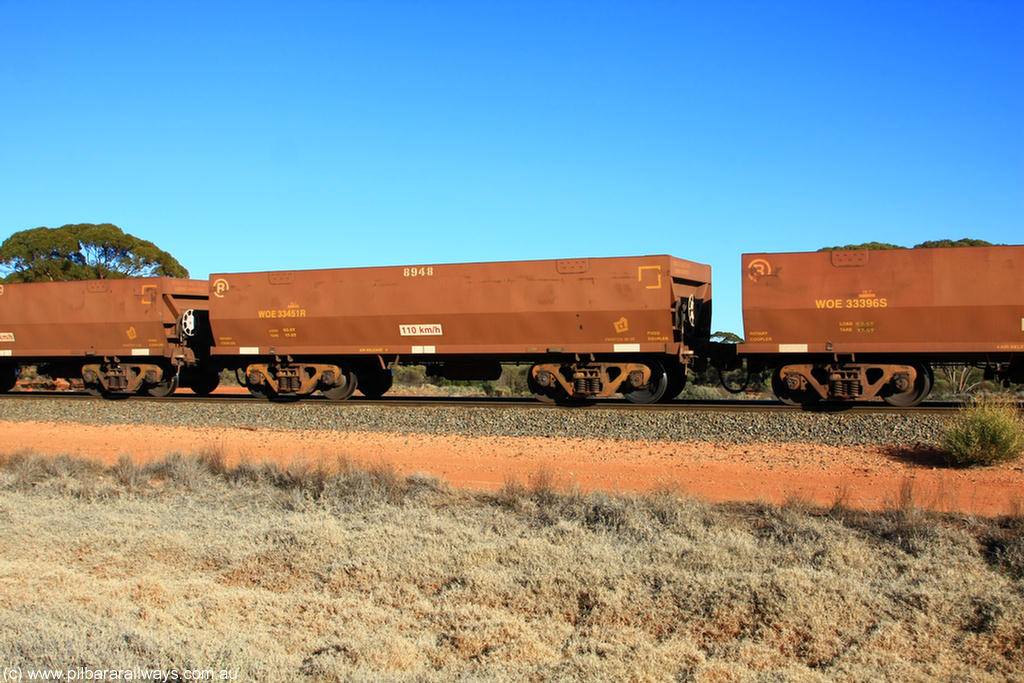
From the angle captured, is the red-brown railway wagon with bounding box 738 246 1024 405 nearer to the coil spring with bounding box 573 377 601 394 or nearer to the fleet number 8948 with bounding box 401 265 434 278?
the coil spring with bounding box 573 377 601 394

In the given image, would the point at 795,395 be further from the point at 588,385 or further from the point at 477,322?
the point at 477,322

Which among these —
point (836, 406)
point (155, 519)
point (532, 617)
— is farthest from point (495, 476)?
point (836, 406)

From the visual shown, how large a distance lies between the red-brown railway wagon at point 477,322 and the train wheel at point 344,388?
25mm

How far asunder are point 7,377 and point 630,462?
21.3 metres

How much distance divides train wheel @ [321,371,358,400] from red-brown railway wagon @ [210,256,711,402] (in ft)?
0.08

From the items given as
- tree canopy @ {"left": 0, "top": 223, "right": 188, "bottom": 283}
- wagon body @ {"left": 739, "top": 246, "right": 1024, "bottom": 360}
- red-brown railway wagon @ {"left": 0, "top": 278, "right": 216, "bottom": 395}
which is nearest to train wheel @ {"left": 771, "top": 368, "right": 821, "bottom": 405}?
wagon body @ {"left": 739, "top": 246, "right": 1024, "bottom": 360}

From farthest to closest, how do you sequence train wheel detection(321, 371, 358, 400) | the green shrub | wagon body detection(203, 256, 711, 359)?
1. train wheel detection(321, 371, 358, 400)
2. wagon body detection(203, 256, 711, 359)
3. the green shrub

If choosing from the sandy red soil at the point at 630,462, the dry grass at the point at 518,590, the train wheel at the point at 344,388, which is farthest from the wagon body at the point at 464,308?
the dry grass at the point at 518,590

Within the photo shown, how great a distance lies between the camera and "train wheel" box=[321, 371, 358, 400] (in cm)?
2000

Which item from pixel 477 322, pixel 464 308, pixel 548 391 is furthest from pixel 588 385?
pixel 464 308

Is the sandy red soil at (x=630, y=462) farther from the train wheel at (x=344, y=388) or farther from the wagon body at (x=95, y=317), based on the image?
the wagon body at (x=95, y=317)

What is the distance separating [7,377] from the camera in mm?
25094

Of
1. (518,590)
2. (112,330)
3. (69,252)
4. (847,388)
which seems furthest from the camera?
(69,252)

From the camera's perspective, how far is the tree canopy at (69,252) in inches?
1635
